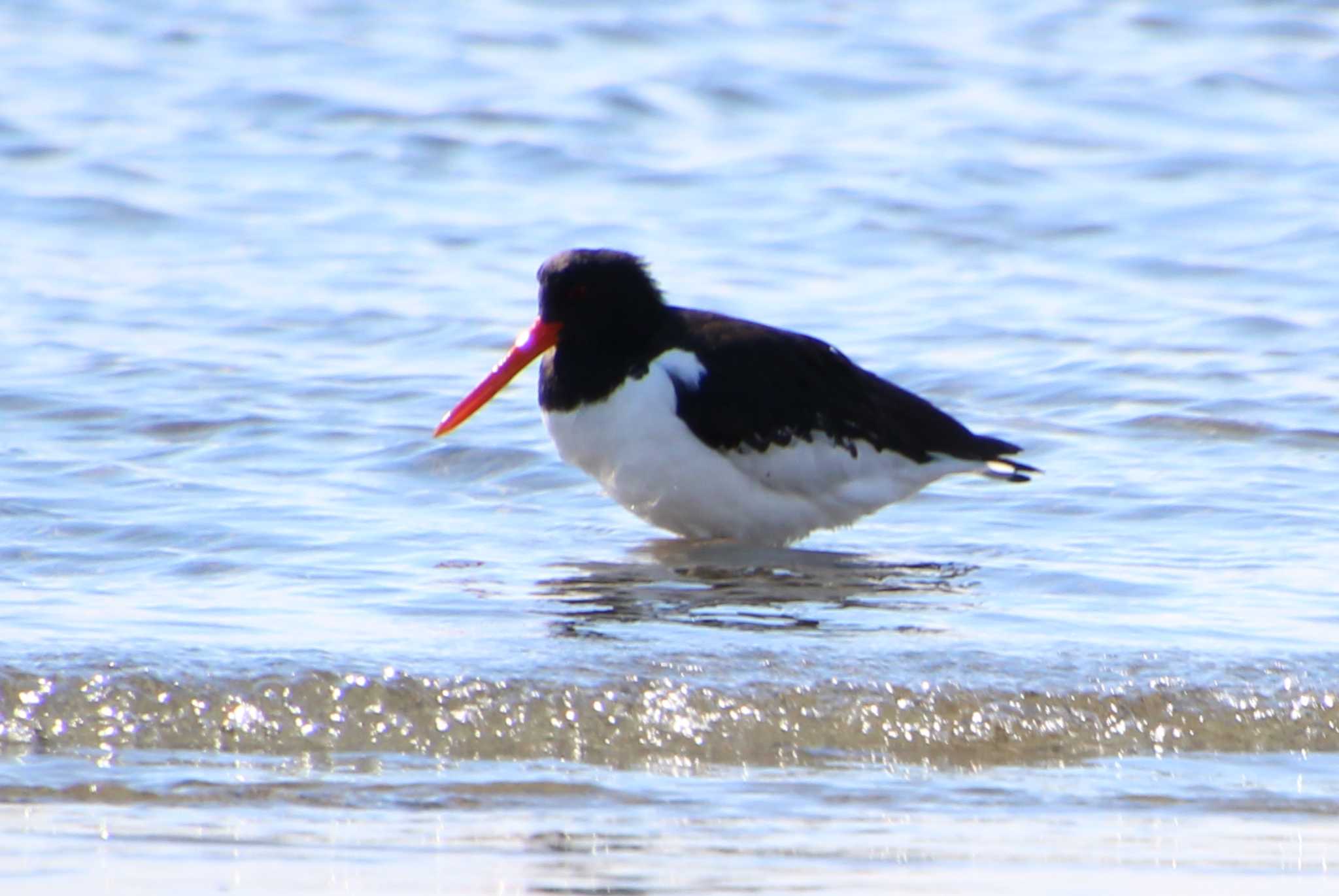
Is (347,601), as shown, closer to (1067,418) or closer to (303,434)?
(303,434)

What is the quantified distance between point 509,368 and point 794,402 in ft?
3.10

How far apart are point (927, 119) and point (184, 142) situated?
5.17 metres

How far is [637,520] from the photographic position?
23.6ft

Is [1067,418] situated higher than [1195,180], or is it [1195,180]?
[1195,180]

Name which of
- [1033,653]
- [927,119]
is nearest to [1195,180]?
[927,119]

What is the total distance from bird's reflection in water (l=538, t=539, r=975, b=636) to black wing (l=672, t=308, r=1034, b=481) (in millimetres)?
379

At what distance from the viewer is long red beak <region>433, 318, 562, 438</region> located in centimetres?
684

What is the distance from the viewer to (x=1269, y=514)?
6.86 meters

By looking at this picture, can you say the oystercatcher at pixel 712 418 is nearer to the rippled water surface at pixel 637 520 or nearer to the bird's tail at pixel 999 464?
the bird's tail at pixel 999 464

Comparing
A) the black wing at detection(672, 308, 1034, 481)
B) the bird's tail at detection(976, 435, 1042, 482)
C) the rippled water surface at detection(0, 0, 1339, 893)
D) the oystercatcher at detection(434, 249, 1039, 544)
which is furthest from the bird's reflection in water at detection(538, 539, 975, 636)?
the bird's tail at detection(976, 435, 1042, 482)

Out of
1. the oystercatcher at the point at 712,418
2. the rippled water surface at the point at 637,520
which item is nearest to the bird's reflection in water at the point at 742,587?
the rippled water surface at the point at 637,520

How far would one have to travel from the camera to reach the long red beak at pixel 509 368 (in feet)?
22.5

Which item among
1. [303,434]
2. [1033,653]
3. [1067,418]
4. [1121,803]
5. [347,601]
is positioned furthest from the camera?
[1067,418]

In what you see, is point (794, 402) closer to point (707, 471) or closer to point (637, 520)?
point (707, 471)
